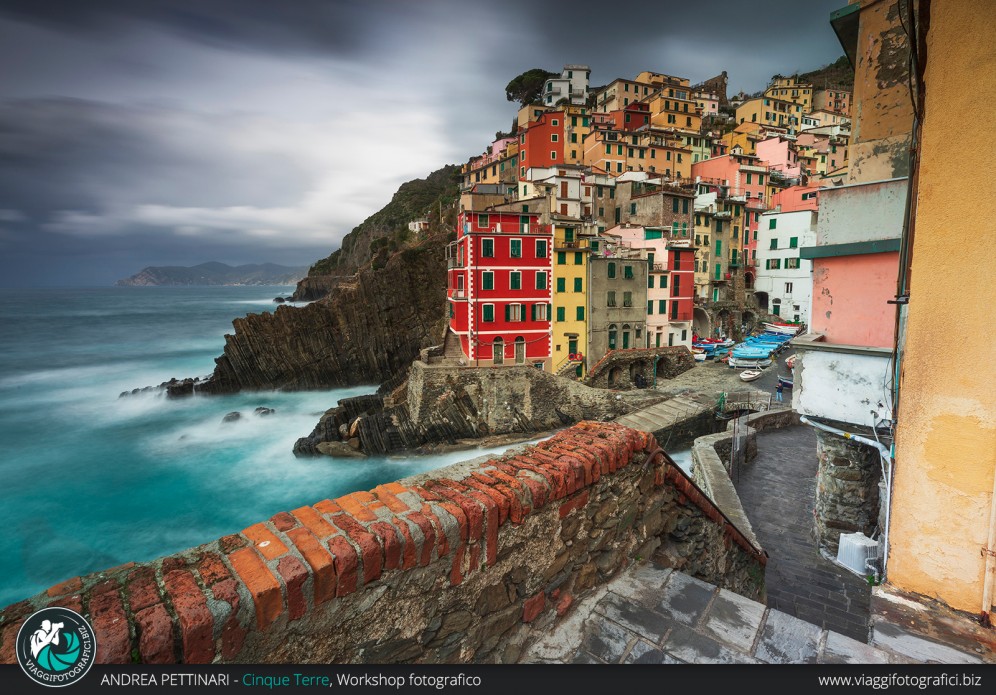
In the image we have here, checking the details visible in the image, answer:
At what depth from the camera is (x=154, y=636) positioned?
176 centimetres

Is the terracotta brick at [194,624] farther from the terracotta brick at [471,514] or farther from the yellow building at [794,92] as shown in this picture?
the yellow building at [794,92]

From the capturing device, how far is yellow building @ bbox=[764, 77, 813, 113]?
65.6m

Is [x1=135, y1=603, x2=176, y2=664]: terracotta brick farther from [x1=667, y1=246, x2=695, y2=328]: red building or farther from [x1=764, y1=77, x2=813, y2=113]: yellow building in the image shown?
[x1=764, y1=77, x2=813, y2=113]: yellow building

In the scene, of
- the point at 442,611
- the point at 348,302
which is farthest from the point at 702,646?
the point at 348,302

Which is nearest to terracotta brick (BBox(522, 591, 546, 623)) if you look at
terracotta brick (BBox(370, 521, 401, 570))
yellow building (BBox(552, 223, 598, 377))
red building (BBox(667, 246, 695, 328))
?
terracotta brick (BBox(370, 521, 401, 570))

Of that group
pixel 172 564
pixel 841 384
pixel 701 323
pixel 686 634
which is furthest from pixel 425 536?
pixel 701 323

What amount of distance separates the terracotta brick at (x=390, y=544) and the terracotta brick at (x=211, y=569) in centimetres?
69

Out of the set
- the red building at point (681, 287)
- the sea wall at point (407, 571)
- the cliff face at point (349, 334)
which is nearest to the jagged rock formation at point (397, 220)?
the cliff face at point (349, 334)

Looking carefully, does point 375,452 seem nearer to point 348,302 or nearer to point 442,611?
point 348,302

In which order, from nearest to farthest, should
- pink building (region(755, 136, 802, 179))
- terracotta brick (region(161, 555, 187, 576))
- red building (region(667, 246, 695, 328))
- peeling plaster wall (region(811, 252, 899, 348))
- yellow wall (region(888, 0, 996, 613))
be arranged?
terracotta brick (region(161, 555, 187, 576)) < yellow wall (region(888, 0, 996, 613)) < peeling plaster wall (region(811, 252, 899, 348)) < red building (region(667, 246, 695, 328)) < pink building (region(755, 136, 802, 179))

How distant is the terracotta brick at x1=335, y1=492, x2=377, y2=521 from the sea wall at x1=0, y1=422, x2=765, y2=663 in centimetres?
1

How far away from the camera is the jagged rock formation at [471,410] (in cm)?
2455

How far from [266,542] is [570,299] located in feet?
90.1

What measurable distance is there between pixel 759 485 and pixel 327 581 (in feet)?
35.2
